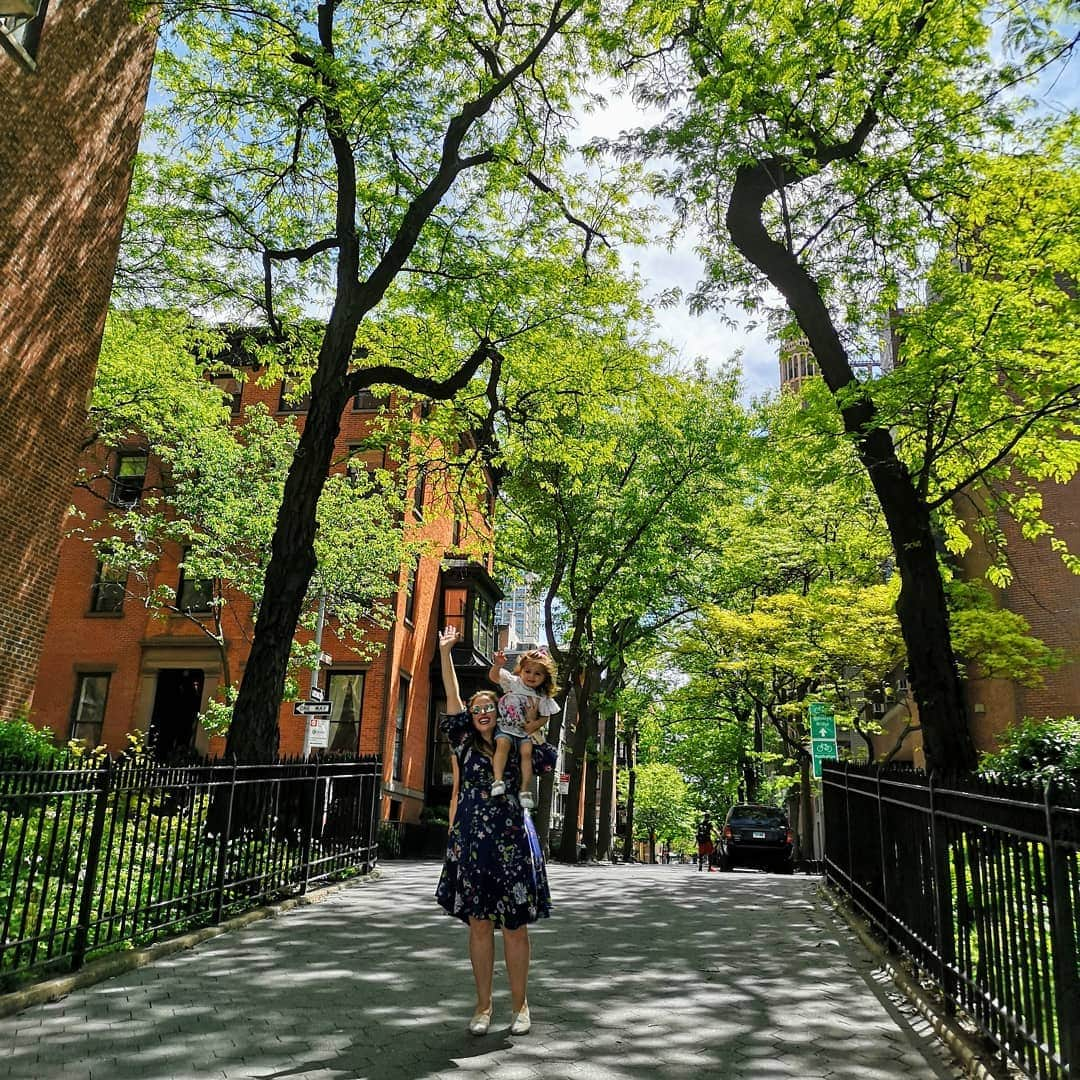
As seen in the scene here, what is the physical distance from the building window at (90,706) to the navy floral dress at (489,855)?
89.9 feet

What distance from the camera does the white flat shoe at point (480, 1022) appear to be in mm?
4883

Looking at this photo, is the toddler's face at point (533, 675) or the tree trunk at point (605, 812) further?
the tree trunk at point (605, 812)

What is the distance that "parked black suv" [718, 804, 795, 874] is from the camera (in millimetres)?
23594

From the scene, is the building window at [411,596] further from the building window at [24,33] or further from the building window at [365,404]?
the building window at [24,33]

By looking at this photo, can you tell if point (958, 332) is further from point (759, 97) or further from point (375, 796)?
point (375, 796)

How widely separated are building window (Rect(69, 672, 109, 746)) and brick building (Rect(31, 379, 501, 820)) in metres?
0.03

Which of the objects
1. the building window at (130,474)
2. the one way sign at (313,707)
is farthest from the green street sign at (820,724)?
the building window at (130,474)

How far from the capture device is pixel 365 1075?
4.24m

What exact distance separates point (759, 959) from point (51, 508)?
11.9 m

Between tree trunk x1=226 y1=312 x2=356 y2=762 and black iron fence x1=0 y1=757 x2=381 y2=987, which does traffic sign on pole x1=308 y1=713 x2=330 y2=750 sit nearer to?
black iron fence x1=0 y1=757 x2=381 y2=987

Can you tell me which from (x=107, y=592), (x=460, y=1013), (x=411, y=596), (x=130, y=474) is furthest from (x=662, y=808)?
(x=460, y=1013)

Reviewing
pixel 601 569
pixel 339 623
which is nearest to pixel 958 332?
pixel 601 569

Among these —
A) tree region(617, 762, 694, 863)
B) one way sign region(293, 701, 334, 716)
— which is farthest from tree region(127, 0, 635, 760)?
tree region(617, 762, 694, 863)

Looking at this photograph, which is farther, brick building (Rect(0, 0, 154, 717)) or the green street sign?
the green street sign
